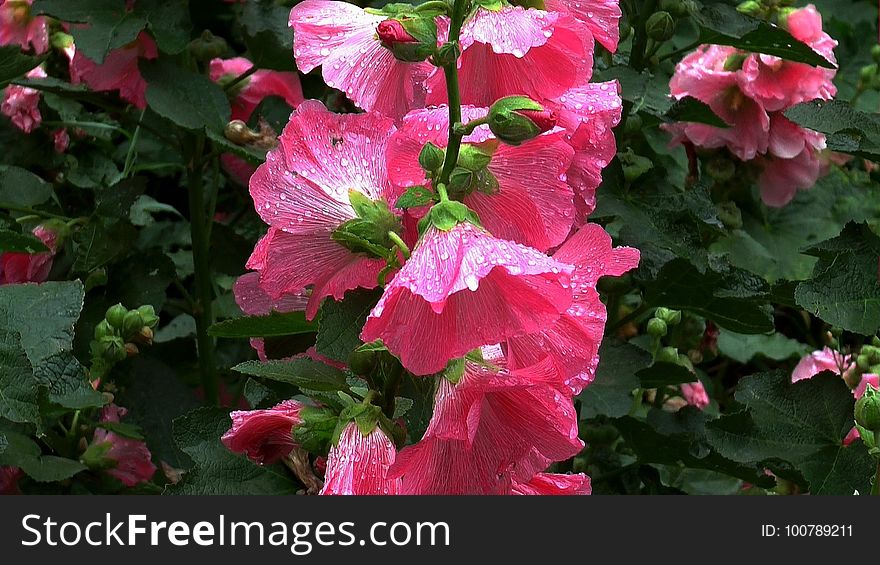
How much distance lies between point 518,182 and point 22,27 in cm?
97

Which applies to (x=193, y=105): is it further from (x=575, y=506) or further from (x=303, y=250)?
(x=575, y=506)

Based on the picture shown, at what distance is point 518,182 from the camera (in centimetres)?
80

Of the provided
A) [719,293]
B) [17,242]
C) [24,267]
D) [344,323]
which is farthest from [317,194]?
[24,267]

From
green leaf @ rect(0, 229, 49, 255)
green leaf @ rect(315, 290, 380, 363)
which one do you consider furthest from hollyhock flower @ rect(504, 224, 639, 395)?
green leaf @ rect(0, 229, 49, 255)

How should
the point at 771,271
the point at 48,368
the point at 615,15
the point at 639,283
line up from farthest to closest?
the point at 771,271, the point at 639,283, the point at 48,368, the point at 615,15

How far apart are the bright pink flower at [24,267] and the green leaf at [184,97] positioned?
23 centimetres

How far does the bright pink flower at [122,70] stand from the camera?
55.3 inches

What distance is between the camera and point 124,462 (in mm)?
1349

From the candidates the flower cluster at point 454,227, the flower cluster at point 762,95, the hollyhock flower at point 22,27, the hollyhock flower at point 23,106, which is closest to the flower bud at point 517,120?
the flower cluster at point 454,227

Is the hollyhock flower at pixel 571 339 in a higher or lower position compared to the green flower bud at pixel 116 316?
higher

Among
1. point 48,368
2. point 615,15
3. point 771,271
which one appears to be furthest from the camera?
point 771,271

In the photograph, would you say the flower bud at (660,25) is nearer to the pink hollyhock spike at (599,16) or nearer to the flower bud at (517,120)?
the pink hollyhock spike at (599,16)

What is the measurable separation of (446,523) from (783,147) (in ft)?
2.81

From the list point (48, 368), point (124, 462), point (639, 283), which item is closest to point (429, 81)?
point (48, 368)
